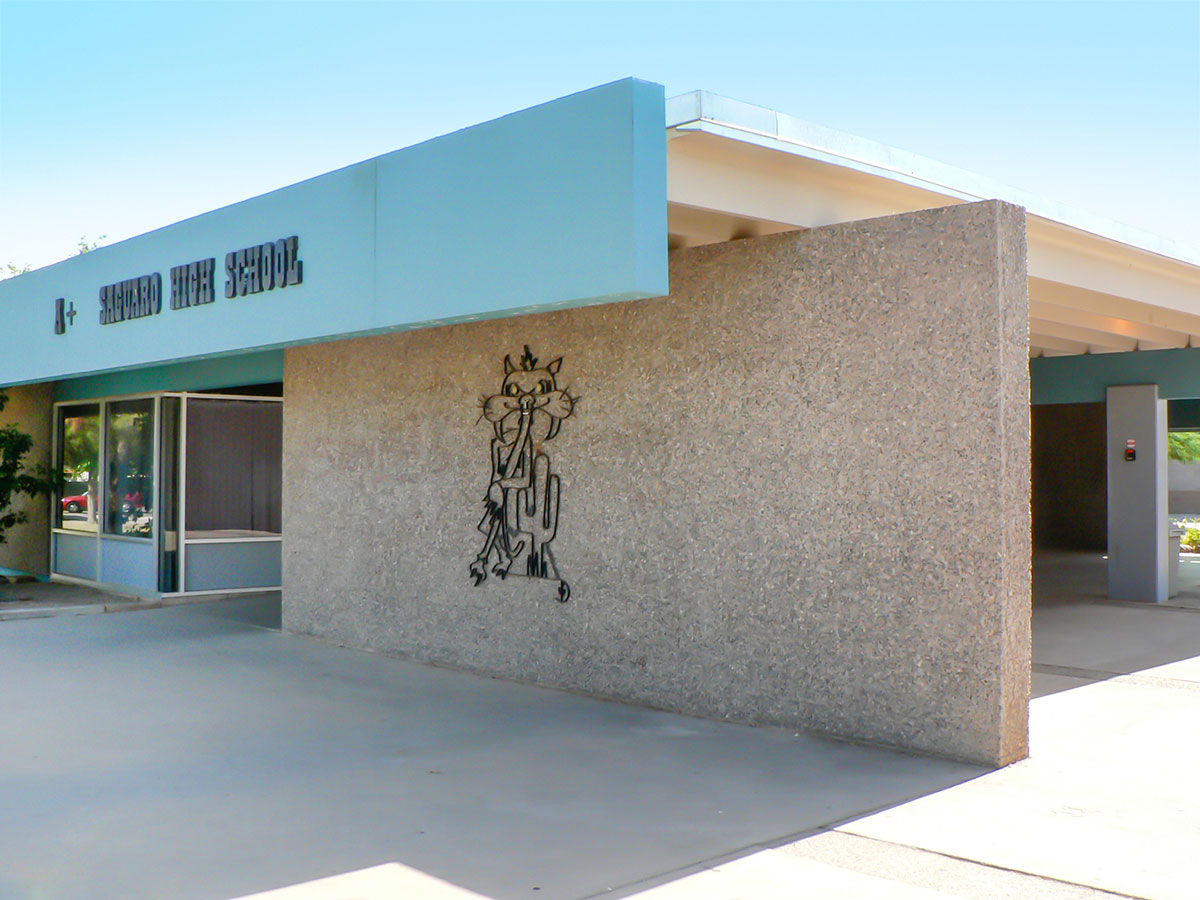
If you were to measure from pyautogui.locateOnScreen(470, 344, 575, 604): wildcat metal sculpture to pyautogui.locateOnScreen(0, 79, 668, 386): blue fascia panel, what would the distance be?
1379 millimetres

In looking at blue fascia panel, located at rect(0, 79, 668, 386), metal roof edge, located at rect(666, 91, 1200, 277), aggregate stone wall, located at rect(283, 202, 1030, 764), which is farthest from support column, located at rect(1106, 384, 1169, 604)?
blue fascia panel, located at rect(0, 79, 668, 386)

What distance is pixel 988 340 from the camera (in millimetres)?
6102

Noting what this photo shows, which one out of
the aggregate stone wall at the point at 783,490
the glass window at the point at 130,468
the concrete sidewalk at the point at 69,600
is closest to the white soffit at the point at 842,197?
the aggregate stone wall at the point at 783,490

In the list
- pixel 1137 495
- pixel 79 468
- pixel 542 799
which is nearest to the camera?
pixel 542 799

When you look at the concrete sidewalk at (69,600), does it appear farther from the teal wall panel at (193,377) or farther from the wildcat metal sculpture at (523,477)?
the wildcat metal sculpture at (523,477)

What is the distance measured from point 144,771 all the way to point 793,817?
3.74 m

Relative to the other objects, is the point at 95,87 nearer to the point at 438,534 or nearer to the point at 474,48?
the point at 474,48

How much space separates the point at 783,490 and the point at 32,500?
14158mm

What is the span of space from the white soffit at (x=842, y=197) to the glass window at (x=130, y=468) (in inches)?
374

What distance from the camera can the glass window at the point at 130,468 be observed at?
14.5 metres

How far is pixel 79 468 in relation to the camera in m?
16.1

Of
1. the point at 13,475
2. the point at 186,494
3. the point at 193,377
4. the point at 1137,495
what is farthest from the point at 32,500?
the point at 1137,495

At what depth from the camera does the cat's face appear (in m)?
8.48

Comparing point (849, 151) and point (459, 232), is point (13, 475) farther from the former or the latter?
point (849, 151)
